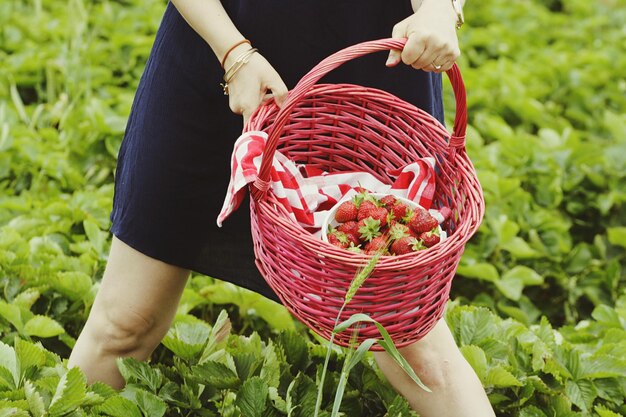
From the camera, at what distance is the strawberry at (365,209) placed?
1.58 meters

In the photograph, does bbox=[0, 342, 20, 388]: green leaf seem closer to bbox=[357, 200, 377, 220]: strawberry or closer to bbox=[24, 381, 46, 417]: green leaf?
bbox=[24, 381, 46, 417]: green leaf

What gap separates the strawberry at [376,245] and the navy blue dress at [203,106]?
1.37ft

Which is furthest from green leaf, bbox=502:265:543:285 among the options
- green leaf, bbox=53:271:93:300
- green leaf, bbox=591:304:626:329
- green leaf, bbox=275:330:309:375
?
green leaf, bbox=53:271:93:300

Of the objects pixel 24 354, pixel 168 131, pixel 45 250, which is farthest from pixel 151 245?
pixel 45 250

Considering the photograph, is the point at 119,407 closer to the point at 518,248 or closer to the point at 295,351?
the point at 295,351

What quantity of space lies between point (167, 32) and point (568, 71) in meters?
2.71

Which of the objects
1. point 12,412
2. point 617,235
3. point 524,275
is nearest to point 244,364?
point 12,412

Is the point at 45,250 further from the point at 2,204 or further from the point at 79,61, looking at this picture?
the point at 79,61

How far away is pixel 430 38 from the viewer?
1521mm

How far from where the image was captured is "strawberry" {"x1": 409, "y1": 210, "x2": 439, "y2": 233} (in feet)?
5.12

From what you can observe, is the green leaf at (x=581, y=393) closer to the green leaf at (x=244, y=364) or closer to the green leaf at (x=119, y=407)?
the green leaf at (x=244, y=364)

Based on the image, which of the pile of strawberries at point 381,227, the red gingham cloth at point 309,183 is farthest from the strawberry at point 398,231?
the red gingham cloth at point 309,183

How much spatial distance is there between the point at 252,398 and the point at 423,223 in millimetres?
565

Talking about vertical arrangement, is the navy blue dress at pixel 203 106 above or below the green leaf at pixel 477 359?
above
